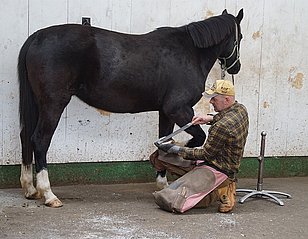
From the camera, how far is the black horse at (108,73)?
4910mm

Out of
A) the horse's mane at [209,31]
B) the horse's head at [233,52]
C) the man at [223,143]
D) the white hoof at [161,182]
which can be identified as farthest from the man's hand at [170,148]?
the horse's head at [233,52]

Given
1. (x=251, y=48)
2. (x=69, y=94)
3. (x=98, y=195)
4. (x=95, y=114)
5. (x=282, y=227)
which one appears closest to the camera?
→ (x=282, y=227)

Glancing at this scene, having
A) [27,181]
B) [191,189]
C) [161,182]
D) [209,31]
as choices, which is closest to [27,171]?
[27,181]

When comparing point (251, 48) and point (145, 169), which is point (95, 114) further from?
point (251, 48)

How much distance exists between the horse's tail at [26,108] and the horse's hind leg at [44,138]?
18 cm

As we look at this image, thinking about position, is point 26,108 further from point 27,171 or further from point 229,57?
point 229,57

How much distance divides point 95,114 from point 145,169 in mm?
771

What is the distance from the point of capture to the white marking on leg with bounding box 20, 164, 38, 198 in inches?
204

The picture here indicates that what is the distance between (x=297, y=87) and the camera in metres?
6.53

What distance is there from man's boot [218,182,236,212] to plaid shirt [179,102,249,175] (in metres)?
0.15

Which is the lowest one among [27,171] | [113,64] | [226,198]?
[226,198]

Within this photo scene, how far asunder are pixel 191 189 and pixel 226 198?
337 millimetres

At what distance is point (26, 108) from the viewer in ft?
16.8

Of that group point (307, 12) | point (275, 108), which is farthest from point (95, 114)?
point (307, 12)
